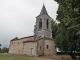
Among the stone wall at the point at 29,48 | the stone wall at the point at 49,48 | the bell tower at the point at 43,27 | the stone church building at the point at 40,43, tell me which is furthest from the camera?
the bell tower at the point at 43,27

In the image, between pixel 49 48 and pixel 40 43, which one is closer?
pixel 40 43

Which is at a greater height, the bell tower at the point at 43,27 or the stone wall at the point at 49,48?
the bell tower at the point at 43,27

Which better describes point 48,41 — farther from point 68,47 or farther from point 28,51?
point 68,47

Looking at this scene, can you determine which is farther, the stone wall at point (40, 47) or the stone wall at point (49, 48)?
the stone wall at point (49, 48)

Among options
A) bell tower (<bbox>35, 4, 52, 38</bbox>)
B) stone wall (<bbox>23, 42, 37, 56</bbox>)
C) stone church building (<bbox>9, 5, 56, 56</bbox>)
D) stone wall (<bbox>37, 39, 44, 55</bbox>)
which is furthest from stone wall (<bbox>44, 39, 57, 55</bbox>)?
stone wall (<bbox>23, 42, 37, 56</bbox>)

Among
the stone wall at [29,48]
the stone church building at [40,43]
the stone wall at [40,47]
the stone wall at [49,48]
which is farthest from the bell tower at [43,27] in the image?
the stone wall at [29,48]

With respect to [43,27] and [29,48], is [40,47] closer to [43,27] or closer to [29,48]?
[29,48]

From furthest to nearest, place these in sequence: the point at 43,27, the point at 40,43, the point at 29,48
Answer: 1. the point at 43,27
2. the point at 40,43
3. the point at 29,48

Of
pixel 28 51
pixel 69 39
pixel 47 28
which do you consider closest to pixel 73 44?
pixel 69 39

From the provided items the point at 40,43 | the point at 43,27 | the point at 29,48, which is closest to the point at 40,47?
the point at 40,43

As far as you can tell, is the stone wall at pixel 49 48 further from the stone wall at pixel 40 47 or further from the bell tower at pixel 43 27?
the bell tower at pixel 43 27

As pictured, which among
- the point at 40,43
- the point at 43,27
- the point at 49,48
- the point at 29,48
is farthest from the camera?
the point at 43,27

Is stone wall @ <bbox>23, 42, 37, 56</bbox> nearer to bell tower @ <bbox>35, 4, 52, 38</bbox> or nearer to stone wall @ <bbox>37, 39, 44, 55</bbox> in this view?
stone wall @ <bbox>37, 39, 44, 55</bbox>

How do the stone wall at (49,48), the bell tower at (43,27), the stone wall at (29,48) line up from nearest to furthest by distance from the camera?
1. the stone wall at (29,48)
2. the stone wall at (49,48)
3. the bell tower at (43,27)
